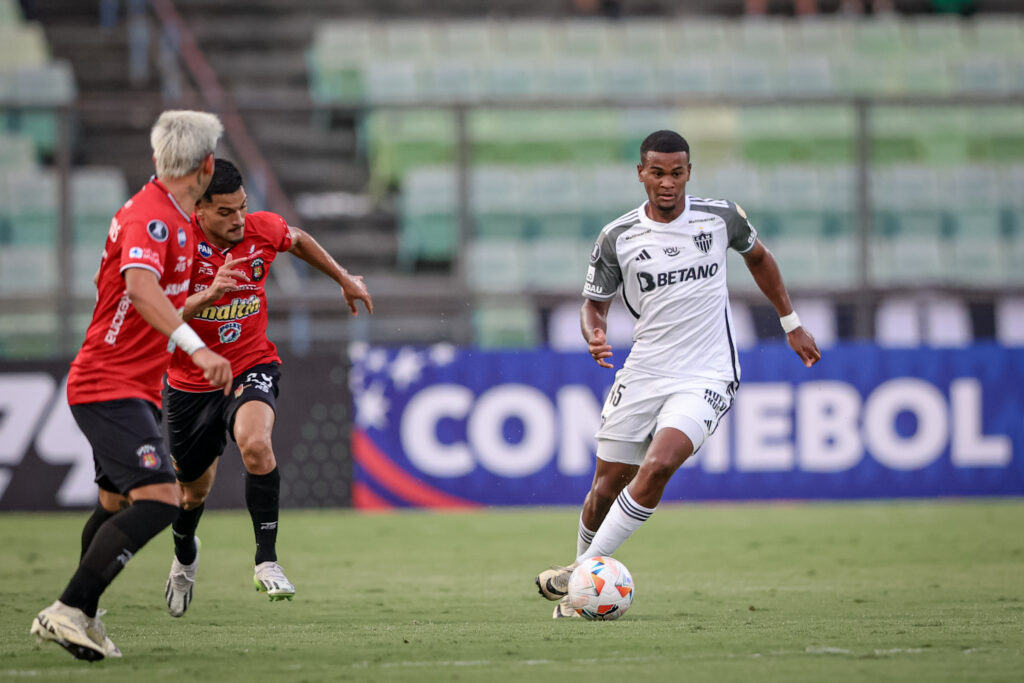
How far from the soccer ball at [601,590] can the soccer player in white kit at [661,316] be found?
27 centimetres

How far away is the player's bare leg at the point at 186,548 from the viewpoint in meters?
7.12

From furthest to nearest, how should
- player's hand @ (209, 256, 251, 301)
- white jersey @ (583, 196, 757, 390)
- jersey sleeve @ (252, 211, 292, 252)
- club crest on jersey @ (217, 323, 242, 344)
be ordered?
jersey sleeve @ (252, 211, 292, 252)
club crest on jersey @ (217, 323, 242, 344)
white jersey @ (583, 196, 757, 390)
player's hand @ (209, 256, 251, 301)

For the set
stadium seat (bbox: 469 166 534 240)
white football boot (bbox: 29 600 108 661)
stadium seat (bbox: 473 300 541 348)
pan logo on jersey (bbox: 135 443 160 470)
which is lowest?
white football boot (bbox: 29 600 108 661)

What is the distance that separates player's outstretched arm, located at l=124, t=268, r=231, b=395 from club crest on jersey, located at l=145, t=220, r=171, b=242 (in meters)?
0.16

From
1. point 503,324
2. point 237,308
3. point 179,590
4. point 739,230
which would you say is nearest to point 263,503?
point 179,590

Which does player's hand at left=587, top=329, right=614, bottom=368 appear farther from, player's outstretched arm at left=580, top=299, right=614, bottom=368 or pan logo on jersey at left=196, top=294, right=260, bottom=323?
pan logo on jersey at left=196, top=294, right=260, bottom=323

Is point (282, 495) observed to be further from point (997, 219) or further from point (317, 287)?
point (997, 219)

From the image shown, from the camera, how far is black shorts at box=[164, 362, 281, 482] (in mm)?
7223

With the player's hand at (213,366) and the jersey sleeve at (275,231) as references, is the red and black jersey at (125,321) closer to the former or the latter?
the player's hand at (213,366)

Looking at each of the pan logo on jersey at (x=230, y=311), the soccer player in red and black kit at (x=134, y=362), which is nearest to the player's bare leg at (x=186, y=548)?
the pan logo on jersey at (x=230, y=311)

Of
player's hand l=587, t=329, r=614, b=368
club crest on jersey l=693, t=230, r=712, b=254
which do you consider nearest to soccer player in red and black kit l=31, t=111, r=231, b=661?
player's hand l=587, t=329, r=614, b=368

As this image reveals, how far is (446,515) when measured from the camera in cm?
1252

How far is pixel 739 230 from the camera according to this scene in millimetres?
7250

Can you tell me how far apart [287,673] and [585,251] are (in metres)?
9.08
